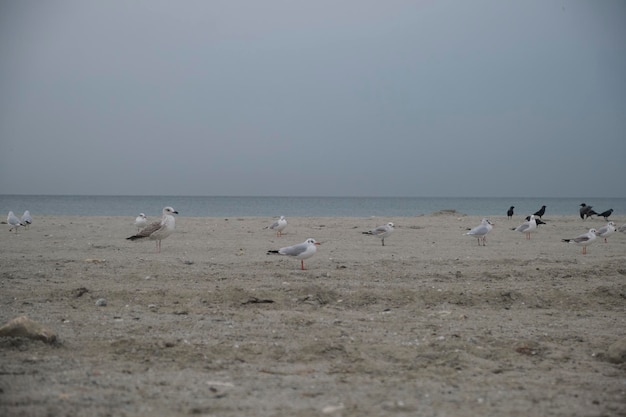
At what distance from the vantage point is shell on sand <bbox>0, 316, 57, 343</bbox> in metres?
5.41

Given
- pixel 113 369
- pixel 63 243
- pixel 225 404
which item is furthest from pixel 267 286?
pixel 63 243

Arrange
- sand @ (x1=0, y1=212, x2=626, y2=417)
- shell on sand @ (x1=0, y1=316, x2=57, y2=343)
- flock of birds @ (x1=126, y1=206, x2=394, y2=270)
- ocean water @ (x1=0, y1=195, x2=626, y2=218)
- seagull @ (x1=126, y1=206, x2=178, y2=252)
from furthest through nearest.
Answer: ocean water @ (x1=0, y1=195, x2=626, y2=218) < seagull @ (x1=126, y1=206, x2=178, y2=252) < flock of birds @ (x1=126, y1=206, x2=394, y2=270) < shell on sand @ (x1=0, y1=316, x2=57, y2=343) < sand @ (x1=0, y1=212, x2=626, y2=417)

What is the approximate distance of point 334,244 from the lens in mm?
14766

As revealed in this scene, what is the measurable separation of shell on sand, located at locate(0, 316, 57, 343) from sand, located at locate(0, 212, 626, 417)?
9 cm

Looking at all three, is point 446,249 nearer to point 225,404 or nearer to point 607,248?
point 607,248

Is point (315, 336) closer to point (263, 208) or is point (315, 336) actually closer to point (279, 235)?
point (279, 235)

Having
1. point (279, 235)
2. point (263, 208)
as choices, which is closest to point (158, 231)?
point (279, 235)

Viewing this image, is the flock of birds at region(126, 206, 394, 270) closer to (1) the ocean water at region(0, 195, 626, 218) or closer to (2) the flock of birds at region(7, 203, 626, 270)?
(2) the flock of birds at region(7, 203, 626, 270)

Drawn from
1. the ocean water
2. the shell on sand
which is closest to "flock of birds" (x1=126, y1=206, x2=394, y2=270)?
the shell on sand

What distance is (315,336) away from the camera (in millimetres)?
5934

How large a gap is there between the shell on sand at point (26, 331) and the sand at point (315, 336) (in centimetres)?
9

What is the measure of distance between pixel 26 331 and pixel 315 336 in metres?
2.74

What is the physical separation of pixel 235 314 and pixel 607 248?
11.4m

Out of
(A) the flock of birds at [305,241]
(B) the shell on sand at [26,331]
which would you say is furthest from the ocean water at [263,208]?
(B) the shell on sand at [26,331]
